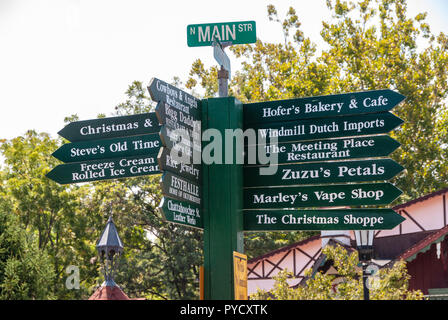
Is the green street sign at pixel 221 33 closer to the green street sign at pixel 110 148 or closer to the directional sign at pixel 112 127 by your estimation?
the directional sign at pixel 112 127

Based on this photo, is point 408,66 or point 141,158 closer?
point 141,158

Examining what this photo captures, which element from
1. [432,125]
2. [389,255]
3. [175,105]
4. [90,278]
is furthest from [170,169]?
[432,125]

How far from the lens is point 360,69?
115 feet

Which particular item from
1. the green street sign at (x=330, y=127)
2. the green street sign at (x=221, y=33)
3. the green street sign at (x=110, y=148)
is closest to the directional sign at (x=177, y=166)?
the green street sign at (x=110, y=148)

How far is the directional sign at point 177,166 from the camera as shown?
19.5 ft

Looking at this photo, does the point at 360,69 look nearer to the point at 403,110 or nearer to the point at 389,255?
the point at 403,110

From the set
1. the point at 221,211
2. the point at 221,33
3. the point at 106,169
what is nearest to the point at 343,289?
the point at 221,211

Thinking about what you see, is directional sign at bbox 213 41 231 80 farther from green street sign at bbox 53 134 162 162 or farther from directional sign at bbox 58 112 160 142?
green street sign at bbox 53 134 162 162

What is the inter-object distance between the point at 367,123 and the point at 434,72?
3230 cm

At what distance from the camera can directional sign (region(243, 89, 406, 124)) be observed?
6.83 m

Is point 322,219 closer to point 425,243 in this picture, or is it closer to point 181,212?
point 181,212

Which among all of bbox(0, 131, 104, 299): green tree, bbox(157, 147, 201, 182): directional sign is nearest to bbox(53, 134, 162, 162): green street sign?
bbox(157, 147, 201, 182): directional sign

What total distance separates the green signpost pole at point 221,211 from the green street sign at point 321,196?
8.0 inches
